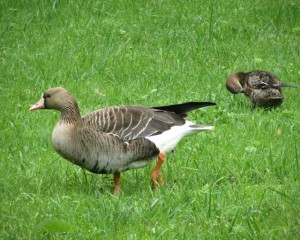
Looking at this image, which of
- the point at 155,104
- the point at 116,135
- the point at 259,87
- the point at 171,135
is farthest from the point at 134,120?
the point at 259,87

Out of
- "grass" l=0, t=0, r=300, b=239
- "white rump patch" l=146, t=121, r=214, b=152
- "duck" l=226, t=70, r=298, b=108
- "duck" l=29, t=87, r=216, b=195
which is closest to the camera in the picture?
"grass" l=0, t=0, r=300, b=239

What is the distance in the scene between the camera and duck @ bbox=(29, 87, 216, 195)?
23.1 feet

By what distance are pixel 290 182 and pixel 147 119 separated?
1.52 meters

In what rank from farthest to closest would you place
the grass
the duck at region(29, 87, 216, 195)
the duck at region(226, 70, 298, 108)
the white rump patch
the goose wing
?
the duck at region(226, 70, 298, 108)
the white rump patch
the goose wing
the duck at region(29, 87, 216, 195)
the grass

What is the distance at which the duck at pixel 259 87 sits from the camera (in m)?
9.66

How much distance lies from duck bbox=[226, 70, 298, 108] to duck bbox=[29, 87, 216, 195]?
7.92ft

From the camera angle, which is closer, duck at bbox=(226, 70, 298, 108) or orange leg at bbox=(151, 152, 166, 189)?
orange leg at bbox=(151, 152, 166, 189)

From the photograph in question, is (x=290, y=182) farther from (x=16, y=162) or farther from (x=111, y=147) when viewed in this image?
(x=16, y=162)

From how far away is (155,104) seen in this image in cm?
970

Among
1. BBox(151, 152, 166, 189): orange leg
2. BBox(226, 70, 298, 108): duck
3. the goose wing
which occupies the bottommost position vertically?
BBox(151, 152, 166, 189): orange leg

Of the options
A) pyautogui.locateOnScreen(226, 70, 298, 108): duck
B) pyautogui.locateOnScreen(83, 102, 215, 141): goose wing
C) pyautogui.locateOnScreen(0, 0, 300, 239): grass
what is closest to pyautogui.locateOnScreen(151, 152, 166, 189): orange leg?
pyautogui.locateOnScreen(0, 0, 300, 239): grass

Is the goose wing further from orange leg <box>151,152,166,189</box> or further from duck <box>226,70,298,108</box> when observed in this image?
duck <box>226,70,298,108</box>

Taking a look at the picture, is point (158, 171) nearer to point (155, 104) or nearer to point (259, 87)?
point (155, 104)

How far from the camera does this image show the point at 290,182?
278 inches
